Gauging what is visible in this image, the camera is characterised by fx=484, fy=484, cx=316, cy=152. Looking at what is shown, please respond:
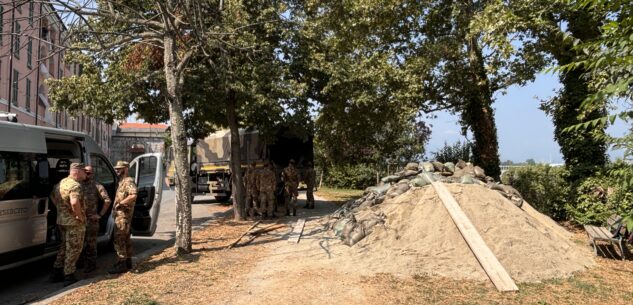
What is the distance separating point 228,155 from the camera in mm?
18922

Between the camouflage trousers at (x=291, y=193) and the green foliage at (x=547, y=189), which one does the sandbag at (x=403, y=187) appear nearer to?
the green foliage at (x=547, y=189)

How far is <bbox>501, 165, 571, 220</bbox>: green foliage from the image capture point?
40.0 ft

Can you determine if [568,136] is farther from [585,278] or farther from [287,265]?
[287,265]

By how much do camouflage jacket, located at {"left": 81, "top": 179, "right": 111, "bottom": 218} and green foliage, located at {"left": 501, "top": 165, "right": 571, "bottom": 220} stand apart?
34.3 ft

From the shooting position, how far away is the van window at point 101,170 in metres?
8.75

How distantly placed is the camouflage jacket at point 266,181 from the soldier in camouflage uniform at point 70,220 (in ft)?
23.8

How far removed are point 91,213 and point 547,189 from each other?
10798 mm

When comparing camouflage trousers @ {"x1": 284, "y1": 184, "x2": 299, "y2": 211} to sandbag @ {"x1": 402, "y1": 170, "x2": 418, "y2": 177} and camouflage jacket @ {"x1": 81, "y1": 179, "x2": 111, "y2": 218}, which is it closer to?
sandbag @ {"x1": 402, "y1": 170, "x2": 418, "y2": 177}

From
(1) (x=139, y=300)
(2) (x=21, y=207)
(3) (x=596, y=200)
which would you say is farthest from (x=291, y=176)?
(1) (x=139, y=300)

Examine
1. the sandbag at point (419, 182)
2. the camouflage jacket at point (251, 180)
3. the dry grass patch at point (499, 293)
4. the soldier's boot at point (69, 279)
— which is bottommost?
the dry grass patch at point (499, 293)

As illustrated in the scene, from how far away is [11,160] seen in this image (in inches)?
259

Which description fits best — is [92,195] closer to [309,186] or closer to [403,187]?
[403,187]

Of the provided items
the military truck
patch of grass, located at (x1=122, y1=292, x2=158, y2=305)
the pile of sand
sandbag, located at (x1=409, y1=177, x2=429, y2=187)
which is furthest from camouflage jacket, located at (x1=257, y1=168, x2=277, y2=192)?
patch of grass, located at (x1=122, y1=292, x2=158, y2=305)

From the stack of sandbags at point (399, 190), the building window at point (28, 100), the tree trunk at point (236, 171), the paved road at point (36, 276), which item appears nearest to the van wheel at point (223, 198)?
the tree trunk at point (236, 171)
